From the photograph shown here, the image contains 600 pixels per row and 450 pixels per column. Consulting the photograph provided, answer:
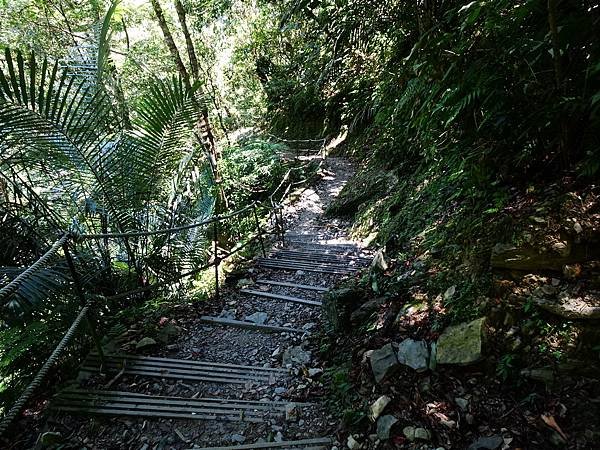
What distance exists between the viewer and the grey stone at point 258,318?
355 cm

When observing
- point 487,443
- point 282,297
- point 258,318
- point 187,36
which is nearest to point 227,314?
point 258,318

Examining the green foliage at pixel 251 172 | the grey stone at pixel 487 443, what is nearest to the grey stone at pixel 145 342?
the grey stone at pixel 487 443

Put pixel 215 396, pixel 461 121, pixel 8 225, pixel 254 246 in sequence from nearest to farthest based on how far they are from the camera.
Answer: pixel 215 396 < pixel 461 121 < pixel 8 225 < pixel 254 246

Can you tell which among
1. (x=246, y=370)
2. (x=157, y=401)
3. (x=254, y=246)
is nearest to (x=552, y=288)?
(x=246, y=370)

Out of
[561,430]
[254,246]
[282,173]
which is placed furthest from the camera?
[282,173]

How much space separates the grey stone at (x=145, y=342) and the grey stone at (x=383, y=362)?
6.08 feet

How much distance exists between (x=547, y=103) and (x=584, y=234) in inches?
29.5

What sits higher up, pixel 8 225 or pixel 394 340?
pixel 8 225

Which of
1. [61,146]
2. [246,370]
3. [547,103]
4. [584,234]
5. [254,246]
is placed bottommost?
[254,246]

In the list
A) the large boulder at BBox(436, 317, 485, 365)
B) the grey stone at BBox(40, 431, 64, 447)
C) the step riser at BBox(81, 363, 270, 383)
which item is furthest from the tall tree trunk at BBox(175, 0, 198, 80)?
the large boulder at BBox(436, 317, 485, 365)

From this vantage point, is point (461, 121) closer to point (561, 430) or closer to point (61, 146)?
point (561, 430)

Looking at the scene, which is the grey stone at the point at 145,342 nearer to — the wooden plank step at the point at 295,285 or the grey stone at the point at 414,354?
the wooden plank step at the point at 295,285

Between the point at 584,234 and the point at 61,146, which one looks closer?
the point at 584,234

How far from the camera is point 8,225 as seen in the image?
328cm
